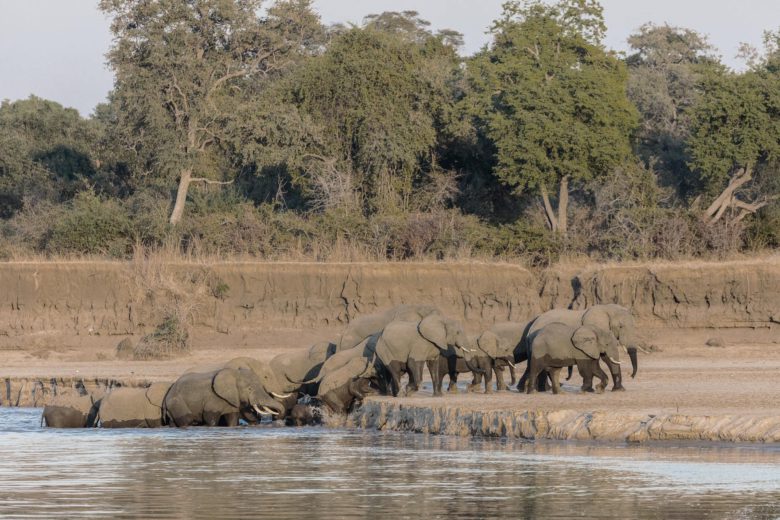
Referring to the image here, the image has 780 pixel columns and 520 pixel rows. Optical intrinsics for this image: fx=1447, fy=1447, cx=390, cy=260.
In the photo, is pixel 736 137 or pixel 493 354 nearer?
pixel 493 354

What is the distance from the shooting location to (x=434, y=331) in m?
23.2

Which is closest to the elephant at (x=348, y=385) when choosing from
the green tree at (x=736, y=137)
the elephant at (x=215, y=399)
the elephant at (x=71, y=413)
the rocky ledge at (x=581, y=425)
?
the elephant at (x=215, y=399)

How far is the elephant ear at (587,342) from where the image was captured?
2261 cm

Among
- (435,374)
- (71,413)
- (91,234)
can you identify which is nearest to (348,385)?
(435,374)

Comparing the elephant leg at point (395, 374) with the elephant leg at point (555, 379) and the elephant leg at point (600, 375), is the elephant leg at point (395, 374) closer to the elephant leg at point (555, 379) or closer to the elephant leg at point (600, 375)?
the elephant leg at point (555, 379)

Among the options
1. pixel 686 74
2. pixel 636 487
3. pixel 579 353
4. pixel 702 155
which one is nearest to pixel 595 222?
pixel 702 155

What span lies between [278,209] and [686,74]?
53.9 ft

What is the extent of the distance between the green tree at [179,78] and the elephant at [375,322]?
18004mm

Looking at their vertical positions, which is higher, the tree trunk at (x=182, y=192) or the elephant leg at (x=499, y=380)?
the tree trunk at (x=182, y=192)

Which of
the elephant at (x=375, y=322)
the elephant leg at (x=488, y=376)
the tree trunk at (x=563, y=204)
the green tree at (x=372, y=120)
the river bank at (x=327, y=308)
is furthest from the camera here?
the green tree at (x=372, y=120)

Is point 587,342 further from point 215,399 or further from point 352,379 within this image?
point 215,399

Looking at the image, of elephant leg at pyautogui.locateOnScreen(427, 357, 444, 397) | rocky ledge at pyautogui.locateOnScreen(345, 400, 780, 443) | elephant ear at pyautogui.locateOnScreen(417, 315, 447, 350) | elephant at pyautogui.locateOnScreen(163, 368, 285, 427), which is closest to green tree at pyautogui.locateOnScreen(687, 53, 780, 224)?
elephant ear at pyautogui.locateOnScreen(417, 315, 447, 350)

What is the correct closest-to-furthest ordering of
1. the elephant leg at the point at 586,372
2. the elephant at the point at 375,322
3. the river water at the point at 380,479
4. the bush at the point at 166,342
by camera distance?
the river water at the point at 380,479
the elephant leg at the point at 586,372
the elephant at the point at 375,322
the bush at the point at 166,342

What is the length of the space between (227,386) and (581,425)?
21.2ft
